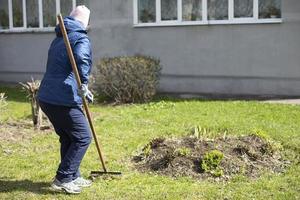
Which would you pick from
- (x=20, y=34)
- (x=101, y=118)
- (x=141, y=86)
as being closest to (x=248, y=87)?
(x=141, y=86)

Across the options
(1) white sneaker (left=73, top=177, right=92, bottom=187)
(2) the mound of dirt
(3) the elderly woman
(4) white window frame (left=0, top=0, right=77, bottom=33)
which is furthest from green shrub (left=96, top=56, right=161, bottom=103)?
(3) the elderly woman

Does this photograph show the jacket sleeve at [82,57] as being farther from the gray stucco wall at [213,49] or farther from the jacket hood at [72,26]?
the gray stucco wall at [213,49]

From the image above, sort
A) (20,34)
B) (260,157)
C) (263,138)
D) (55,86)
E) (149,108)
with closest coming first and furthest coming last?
(55,86)
(260,157)
(263,138)
(149,108)
(20,34)

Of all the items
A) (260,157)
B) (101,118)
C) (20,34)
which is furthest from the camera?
(20,34)

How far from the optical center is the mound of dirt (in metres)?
6.48

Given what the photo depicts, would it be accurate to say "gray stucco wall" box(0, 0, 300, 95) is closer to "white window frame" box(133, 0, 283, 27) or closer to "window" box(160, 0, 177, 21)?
"white window frame" box(133, 0, 283, 27)

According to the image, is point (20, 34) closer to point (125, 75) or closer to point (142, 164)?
point (125, 75)

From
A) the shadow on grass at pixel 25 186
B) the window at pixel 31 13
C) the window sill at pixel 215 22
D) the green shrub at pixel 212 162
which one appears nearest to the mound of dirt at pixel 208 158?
the green shrub at pixel 212 162

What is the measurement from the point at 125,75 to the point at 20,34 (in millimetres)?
6507

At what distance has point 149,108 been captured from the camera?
11219mm

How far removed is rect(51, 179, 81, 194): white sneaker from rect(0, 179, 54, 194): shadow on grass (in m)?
0.09

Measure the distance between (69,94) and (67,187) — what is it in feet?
3.32

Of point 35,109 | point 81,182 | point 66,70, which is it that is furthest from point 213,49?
point 66,70

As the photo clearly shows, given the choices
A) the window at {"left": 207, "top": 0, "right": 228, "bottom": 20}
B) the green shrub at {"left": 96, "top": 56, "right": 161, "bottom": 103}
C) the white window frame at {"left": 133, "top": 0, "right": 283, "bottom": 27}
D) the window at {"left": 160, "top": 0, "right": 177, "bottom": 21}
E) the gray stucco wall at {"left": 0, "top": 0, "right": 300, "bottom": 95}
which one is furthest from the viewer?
the window at {"left": 160, "top": 0, "right": 177, "bottom": 21}
